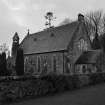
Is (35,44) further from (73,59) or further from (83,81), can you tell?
(83,81)

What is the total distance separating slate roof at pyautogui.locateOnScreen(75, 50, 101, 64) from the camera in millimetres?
27309

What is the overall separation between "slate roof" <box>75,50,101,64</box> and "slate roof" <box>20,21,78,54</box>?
3.83 meters

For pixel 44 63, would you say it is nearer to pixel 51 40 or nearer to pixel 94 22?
pixel 51 40

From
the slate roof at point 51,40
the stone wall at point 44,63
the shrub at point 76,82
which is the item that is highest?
the slate roof at point 51,40

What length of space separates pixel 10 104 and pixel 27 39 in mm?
32542

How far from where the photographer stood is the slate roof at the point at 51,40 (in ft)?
97.3

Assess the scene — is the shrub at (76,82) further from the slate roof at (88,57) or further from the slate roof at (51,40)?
the slate roof at (51,40)

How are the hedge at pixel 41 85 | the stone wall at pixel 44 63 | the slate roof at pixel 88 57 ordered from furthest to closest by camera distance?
the stone wall at pixel 44 63 < the slate roof at pixel 88 57 < the hedge at pixel 41 85

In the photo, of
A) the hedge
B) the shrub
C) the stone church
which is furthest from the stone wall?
the shrub

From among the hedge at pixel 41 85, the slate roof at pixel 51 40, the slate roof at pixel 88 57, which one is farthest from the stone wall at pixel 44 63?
the hedge at pixel 41 85

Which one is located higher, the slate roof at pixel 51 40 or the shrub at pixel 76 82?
the slate roof at pixel 51 40

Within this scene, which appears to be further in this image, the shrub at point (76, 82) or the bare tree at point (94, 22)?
the bare tree at point (94, 22)

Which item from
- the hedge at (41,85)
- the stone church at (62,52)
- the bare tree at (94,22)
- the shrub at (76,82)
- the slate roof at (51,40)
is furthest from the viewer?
the bare tree at (94,22)

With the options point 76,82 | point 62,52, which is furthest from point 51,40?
point 76,82
